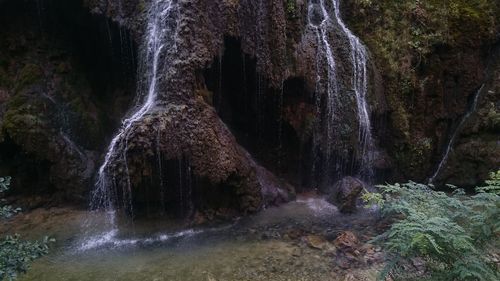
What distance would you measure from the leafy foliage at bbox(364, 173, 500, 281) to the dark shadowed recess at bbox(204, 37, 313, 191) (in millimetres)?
5305

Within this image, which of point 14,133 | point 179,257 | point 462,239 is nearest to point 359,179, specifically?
point 179,257

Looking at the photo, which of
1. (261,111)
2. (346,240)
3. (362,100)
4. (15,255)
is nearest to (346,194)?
(346,240)

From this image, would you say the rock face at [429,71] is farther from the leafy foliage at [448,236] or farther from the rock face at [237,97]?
the leafy foliage at [448,236]

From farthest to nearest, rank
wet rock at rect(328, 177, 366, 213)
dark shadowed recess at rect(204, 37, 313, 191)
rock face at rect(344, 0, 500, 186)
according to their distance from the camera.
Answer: rock face at rect(344, 0, 500, 186) → dark shadowed recess at rect(204, 37, 313, 191) → wet rock at rect(328, 177, 366, 213)

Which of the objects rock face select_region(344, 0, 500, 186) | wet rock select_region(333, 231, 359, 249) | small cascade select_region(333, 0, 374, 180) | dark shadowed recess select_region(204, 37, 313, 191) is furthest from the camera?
rock face select_region(344, 0, 500, 186)

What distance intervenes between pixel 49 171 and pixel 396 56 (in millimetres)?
9422

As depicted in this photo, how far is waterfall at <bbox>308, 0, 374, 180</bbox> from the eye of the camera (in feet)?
31.9

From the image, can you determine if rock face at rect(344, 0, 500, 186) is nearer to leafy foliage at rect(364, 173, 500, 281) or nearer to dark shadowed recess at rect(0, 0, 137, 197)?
leafy foliage at rect(364, 173, 500, 281)

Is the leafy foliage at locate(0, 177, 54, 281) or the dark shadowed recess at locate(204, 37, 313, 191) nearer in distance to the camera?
the leafy foliage at locate(0, 177, 54, 281)

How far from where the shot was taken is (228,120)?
9844 millimetres

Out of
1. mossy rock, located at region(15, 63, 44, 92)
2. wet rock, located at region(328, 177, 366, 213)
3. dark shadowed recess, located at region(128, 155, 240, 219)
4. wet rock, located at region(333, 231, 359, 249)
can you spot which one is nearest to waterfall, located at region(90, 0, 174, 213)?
dark shadowed recess, located at region(128, 155, 240, 219)

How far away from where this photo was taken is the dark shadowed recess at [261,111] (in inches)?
356

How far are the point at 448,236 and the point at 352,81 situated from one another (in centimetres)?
656

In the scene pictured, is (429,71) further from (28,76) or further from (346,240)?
(28,76)
